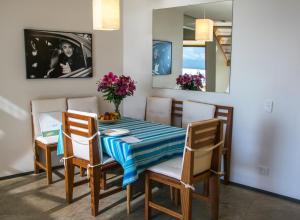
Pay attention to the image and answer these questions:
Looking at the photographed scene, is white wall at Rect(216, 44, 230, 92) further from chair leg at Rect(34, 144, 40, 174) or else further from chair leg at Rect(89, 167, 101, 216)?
chair leg at Rect(34, 144, 40, 174)

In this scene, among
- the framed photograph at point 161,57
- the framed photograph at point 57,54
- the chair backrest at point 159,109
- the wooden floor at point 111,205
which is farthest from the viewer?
the framed photograph at point 161,57

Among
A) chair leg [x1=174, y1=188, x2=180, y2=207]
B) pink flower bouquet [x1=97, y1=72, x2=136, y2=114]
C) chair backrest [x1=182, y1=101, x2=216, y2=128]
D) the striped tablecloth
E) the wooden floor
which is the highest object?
pink flower bouquet [x1=97, y1=72, x2=136, y2=114]

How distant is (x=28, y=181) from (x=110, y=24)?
203 cm

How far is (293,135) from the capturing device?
314cm

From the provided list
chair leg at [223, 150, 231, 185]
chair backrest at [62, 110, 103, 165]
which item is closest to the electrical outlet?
chair leg at [223, 150, 231, 185]

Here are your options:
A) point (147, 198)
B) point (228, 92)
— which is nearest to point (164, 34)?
point (228, 92)

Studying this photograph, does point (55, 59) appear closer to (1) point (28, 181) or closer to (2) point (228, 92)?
(1) point (28, 181)

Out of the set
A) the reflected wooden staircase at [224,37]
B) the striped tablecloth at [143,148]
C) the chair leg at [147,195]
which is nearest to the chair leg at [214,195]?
the striped tablecloth at [143,148]

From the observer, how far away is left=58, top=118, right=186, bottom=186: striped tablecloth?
2.57 m

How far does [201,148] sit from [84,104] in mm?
2043

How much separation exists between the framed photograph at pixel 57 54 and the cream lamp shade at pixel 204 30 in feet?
4.61

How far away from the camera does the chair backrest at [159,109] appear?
414cm

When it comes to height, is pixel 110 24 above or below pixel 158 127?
above

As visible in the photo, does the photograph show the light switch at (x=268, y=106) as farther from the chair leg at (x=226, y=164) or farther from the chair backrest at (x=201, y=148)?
the chair backrest at (x=201, y=148)
